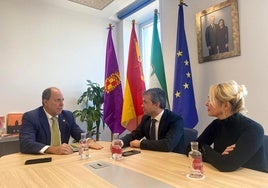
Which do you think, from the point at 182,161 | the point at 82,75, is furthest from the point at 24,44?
the point at 182,161

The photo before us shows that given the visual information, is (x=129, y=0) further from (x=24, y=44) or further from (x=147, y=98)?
(x=147, y=98)

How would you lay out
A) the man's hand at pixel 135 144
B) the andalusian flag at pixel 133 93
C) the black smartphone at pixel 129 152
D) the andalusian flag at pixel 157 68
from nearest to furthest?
the black smartphone at pixel 129 152
the man's hand at pixel 135 144
the andalusian flag at pixel 157 68
the andalusian flag at pixel 133 93

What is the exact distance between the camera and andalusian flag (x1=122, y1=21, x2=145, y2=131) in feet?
10.0

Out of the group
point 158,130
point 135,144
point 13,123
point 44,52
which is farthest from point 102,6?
point 135,144

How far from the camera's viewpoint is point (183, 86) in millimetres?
2588

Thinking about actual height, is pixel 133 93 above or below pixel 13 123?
above

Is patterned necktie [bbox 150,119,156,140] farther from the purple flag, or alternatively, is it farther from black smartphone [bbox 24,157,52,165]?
the purple flag

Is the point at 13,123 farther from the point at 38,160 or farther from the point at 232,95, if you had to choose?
the point at 232,95

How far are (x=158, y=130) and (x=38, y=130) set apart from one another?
117 centimetres

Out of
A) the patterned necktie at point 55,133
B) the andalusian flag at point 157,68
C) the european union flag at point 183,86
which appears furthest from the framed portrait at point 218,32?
the patterned necktie at point 55,133

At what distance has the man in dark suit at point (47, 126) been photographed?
A: 6.38ft

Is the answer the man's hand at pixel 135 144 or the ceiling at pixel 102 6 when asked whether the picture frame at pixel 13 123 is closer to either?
the ceiling at pixel 102 6

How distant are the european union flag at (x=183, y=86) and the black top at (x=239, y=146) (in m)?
1.00

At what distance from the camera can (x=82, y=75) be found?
392 cm
